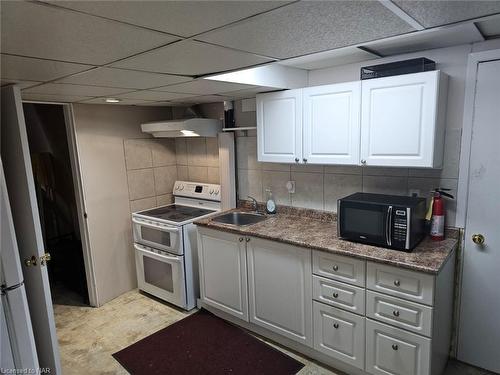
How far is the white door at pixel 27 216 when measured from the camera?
1.74 metres

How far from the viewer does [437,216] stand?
2.11 meters

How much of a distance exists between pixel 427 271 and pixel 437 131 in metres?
0.84

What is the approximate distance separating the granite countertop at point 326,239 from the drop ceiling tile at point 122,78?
122 centimetres

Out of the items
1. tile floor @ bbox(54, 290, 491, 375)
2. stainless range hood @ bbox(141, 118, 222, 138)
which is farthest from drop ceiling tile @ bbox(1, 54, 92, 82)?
tile floor @ bbox(54, 290, 491, 375)

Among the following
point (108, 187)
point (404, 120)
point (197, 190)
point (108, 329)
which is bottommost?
point (108, 329)

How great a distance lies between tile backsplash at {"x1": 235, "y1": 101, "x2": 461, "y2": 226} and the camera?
2.18 meters

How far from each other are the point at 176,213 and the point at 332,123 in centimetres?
181

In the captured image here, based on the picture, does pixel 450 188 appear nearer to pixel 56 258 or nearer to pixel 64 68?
pixel 64 68

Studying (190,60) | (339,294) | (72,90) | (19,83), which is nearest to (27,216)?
(19,83)

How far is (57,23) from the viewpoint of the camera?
0.96 m

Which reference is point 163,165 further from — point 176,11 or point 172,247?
point 176,11

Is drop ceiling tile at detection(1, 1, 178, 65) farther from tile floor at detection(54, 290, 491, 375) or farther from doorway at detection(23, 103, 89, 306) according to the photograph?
doorway at detection(23, 103, 89, 306)

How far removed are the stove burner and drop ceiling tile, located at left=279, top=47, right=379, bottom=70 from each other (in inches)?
64.8

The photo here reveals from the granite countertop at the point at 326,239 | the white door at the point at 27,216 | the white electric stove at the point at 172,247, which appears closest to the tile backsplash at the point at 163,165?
the white electric stove at the point at 172,247
